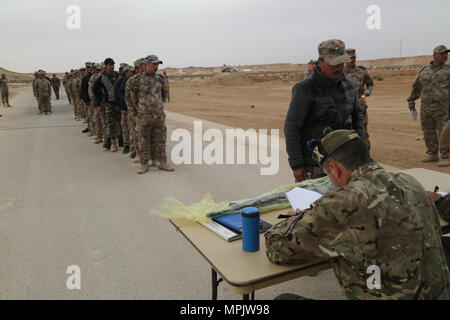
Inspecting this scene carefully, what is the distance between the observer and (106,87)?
369 inches

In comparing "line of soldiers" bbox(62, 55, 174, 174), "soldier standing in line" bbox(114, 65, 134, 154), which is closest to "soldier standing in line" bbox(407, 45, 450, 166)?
"line of soldiers" bbox(62, 55, 174, 174)

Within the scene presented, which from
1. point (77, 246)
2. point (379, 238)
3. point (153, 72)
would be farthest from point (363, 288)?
point (153, 72)

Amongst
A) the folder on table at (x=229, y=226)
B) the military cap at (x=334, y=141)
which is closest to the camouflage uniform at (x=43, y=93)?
the folder on table at (x=229, y=226)

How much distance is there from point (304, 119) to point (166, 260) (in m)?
2.03

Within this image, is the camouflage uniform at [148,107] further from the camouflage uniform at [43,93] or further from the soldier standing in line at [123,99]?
the camouflage uniform at [43,93]

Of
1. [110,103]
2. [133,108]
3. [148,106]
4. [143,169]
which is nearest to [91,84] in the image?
[110,103]

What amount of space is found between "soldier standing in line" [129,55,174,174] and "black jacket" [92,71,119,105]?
7.07ft

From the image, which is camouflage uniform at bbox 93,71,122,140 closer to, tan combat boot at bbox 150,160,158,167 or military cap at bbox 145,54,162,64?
tan combat boot at bbox 150,160,158,167

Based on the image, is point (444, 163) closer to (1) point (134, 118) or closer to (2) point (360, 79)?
(2) point (360, 79)

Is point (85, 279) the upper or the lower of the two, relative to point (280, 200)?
lower

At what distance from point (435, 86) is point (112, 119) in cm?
740

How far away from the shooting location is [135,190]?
6.45 m

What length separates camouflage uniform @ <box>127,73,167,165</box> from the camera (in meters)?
7.27
